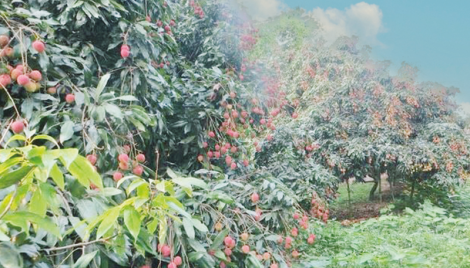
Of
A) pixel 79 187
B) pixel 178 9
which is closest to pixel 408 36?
pixel 178 9

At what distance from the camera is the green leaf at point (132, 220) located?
54cm

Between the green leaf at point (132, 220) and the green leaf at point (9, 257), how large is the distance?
217 millimetres

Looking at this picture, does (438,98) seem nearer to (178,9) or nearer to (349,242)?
(349,242)

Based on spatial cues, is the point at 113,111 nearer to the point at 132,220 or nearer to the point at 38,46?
the point at 38,46

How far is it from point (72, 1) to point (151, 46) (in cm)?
34

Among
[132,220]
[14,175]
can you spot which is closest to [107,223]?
[132,220]

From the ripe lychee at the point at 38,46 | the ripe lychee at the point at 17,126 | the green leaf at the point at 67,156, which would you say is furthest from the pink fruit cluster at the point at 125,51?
the green leaf at the point at 67,156

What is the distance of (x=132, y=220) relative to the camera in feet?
1.82

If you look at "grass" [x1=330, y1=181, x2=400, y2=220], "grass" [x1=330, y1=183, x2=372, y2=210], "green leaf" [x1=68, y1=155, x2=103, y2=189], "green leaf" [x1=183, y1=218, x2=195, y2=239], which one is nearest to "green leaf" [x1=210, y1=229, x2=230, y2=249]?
"green leaf" [x1=183, y1=218, x2=195, y2=239]

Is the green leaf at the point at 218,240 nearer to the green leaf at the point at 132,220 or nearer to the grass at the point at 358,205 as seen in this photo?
the green leaf at the point at 132,220

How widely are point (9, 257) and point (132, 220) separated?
0.76 feet

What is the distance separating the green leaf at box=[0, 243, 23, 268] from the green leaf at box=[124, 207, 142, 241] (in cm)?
22

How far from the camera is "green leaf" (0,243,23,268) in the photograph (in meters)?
0.60

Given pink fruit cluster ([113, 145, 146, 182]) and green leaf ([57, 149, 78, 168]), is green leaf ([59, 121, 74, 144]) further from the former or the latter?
green leaf ([57, 149, 78, 168])
